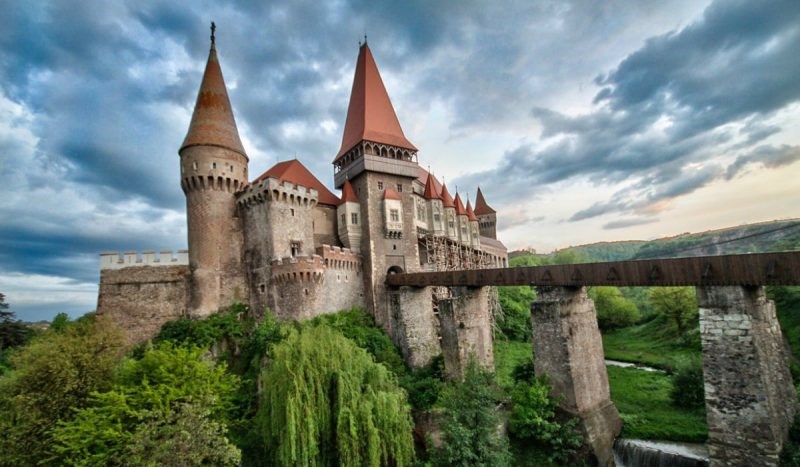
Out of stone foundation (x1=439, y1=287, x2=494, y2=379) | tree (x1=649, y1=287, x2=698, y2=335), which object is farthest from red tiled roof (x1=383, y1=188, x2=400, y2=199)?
tree (x1=649, y1=287, x2=698, y2=335)

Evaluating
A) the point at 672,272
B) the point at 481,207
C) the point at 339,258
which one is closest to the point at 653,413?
the point at 672,272

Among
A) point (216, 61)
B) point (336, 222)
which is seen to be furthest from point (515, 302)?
point (216, 61)

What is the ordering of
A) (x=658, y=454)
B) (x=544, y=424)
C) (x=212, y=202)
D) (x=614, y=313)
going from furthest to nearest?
(x=614, y=313) < (x=212, y=202) < (x=544, y=424) < (x=658, y=454)

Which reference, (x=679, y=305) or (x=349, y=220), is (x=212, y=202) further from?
(x=679, y=305)

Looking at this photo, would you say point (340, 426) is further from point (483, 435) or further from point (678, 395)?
point (678, 395)

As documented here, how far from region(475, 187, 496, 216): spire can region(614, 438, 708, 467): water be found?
46083 millimetres

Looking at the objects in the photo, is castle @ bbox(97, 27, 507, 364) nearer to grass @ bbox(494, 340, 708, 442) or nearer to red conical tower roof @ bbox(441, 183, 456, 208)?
red conical tower roof @ bbox(441, 183, 456, 208)

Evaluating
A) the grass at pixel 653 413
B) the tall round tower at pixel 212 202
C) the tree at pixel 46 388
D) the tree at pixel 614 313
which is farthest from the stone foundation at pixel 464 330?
the tree at pixel 614 313

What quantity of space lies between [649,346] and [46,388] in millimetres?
41628

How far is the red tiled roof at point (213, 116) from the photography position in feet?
77.2

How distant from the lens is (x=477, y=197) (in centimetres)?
6069

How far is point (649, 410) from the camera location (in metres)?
16.6

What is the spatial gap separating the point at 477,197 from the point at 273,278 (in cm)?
4422

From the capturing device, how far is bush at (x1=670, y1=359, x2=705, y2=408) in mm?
16344
